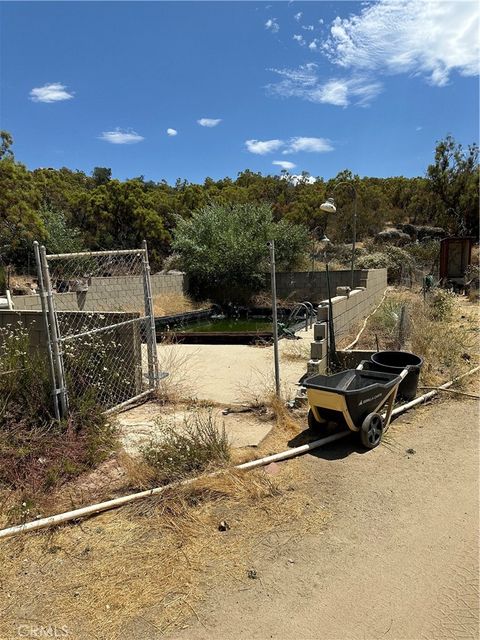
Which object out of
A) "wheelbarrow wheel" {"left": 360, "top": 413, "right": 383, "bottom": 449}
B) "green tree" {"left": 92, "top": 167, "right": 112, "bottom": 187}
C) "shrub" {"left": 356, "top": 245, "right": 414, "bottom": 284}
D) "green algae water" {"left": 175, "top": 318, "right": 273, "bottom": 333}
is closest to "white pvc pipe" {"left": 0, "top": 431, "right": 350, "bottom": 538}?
"wheelbarrow wheel" {"left": 360, "top": 413, "right": 383, "bottom": 449}

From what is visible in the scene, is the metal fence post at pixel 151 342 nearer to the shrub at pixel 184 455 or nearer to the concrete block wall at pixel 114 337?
the concrete block wall at pixel 114 337

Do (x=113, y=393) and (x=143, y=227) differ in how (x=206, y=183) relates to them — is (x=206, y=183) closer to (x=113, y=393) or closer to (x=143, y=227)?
(x=143, y=227)

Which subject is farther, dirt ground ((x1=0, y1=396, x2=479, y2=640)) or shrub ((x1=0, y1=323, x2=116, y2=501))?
shrub ((x1=0, y1=323, x2=116, y2=501))

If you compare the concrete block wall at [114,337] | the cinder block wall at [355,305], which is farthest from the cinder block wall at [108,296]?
the cinder block wall at [355,305]

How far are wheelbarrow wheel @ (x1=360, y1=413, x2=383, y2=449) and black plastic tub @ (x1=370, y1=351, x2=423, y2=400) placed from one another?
979 mm

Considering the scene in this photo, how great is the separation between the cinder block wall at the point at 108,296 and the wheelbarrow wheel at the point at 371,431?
9445 mm

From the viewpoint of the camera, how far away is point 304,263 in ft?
62.6

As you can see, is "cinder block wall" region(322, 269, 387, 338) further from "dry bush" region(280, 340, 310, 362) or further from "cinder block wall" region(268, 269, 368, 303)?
"cinder block wall" region(268, 269, 368, 303)

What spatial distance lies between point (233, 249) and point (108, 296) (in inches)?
210

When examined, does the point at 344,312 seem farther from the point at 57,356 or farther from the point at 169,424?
the point at 57,356

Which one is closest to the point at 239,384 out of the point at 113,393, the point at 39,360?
the point at 113,393

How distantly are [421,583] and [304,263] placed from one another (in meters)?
17.2

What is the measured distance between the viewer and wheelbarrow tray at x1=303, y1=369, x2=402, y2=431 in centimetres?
383

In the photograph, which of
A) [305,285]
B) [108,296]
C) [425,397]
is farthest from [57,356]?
[305,285]
